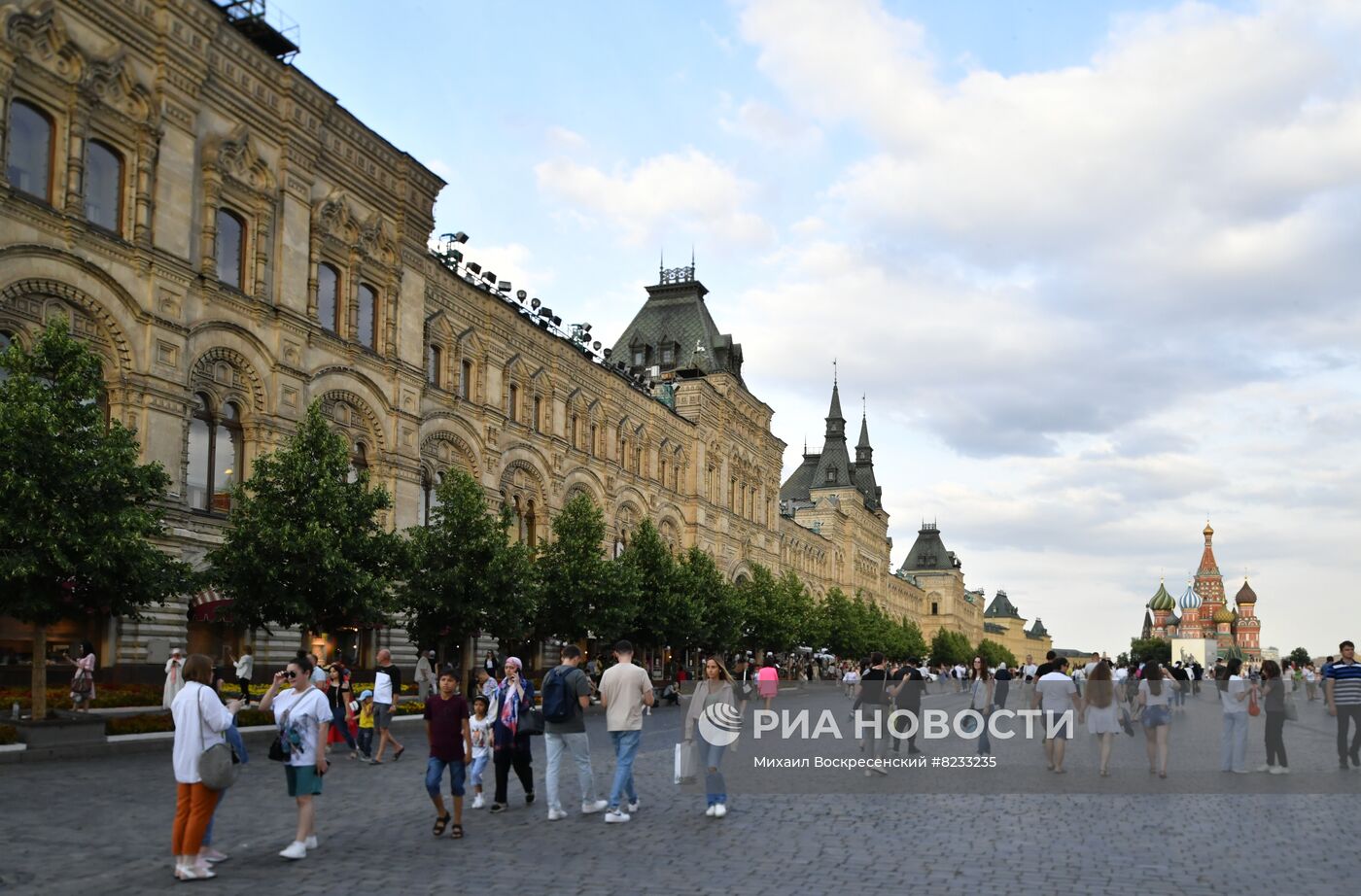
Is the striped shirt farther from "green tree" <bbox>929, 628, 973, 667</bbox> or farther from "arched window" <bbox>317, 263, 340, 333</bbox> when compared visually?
"green tree" <bbox>929, 628, 973, 667</bbox>

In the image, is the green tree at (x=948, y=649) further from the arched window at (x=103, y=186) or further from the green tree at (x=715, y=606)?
the arched window at (x=103, y=186)

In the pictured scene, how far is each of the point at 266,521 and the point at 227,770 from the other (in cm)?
1744

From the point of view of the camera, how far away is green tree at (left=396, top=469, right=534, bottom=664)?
33.7 metres

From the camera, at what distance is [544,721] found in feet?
48.4

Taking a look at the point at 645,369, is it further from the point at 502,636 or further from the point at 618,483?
the point at 502,636

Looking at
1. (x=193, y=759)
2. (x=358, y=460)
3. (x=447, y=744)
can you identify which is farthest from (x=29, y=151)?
(x=193, y=759)

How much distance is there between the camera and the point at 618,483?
2264 inches

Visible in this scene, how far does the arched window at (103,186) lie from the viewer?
28.0 meters

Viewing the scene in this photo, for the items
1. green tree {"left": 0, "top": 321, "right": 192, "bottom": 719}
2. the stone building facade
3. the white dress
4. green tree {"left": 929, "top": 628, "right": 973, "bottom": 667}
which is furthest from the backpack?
green tree {"left": 929, "top": 628, "right": 973, "bottom": 667}

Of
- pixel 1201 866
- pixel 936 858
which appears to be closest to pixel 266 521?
pixel 936 858

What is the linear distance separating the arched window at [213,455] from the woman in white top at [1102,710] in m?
19.9

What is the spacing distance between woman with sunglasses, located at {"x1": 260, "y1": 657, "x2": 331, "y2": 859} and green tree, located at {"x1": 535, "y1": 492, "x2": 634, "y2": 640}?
1082 inches

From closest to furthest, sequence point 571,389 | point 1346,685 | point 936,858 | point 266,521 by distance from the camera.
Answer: point 936,858 → point 1346,685 → point 266,521 → point 571,389

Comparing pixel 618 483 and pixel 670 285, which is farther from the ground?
pixel 670 285
